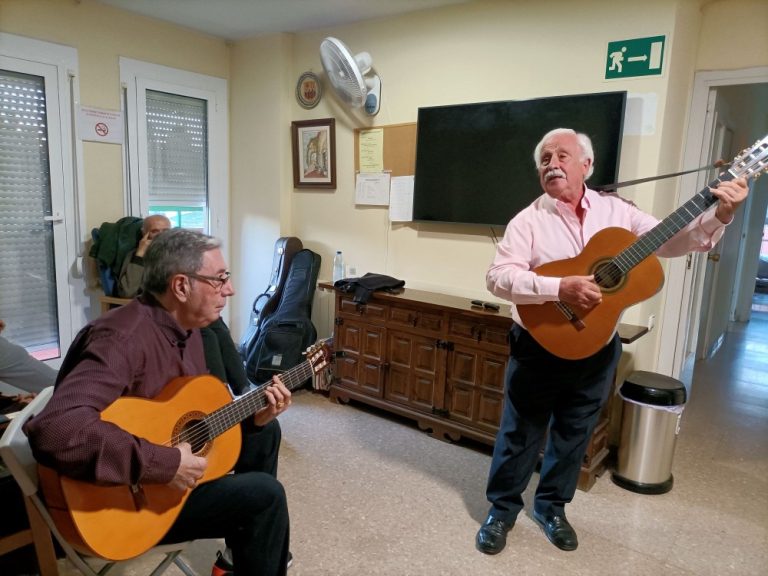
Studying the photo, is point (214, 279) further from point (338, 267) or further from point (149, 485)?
point (338, 267)

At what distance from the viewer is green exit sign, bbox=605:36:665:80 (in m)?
2.48

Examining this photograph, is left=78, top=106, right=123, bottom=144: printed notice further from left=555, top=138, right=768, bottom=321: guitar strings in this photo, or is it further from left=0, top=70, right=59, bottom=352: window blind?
left=555, top=138, right=768, bottom=321: guitar strings

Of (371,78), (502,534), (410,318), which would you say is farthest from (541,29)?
(502,534)

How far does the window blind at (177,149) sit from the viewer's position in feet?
12.6

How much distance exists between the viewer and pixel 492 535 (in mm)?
2008

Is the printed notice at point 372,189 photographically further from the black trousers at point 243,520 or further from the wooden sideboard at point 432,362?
the black trousers at point 243,520

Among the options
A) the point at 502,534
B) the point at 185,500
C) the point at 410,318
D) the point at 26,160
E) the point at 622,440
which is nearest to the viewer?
the point at 185,500

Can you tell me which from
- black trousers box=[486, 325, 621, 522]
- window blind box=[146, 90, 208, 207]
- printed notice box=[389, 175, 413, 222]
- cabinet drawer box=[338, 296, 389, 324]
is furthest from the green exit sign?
window blind box=[146, 90, 208, 207]

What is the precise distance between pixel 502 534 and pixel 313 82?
3115mm

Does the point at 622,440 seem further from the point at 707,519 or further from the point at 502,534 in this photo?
the point at 502,534

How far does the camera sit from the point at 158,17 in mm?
3646

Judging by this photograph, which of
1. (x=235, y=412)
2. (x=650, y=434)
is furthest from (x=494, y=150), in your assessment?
(x=235, y=412)

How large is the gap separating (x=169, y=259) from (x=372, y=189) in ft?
7.61

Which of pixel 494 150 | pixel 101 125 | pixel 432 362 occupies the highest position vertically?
pixel 101 125
